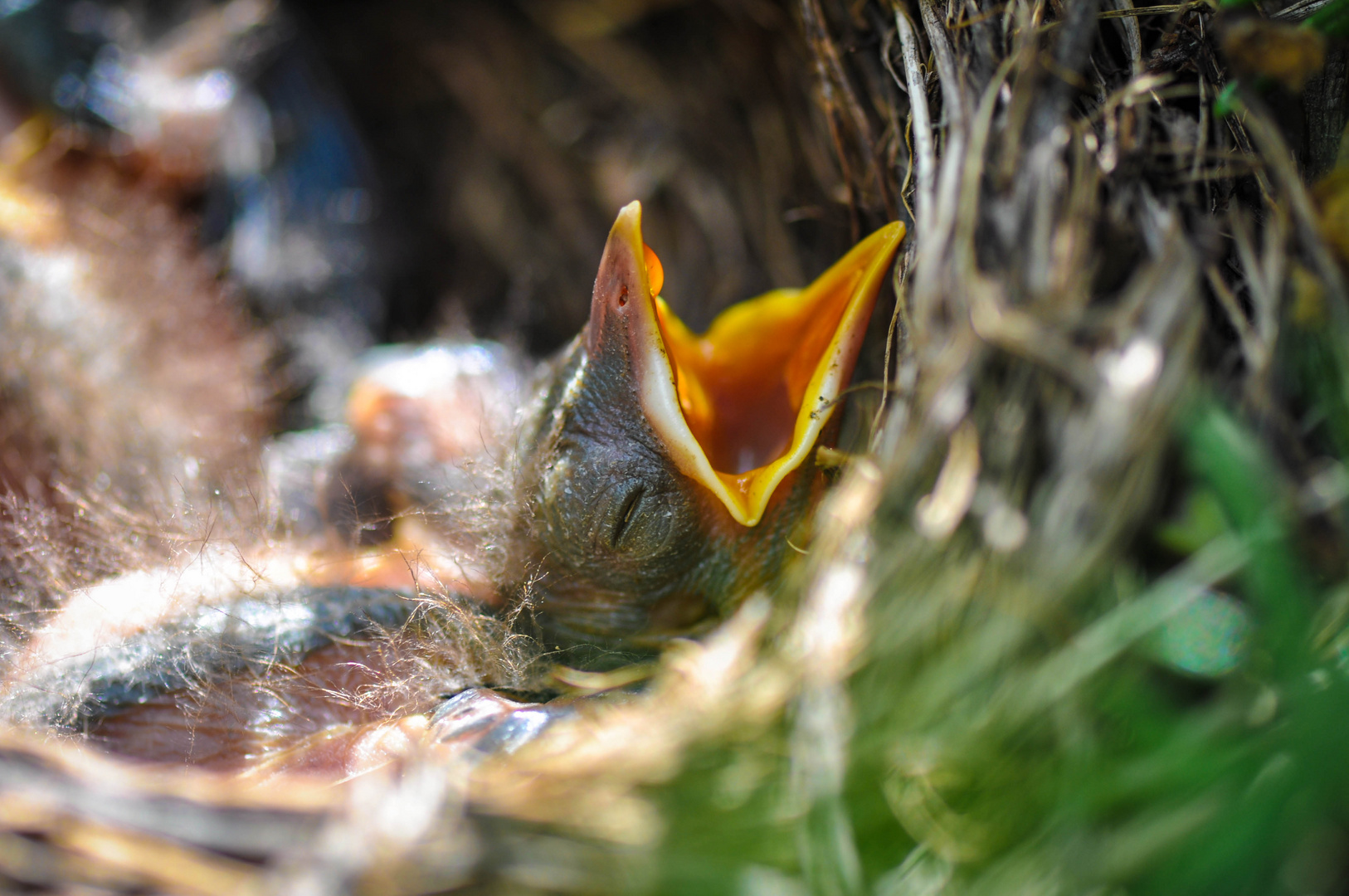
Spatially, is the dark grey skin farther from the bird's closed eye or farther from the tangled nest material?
the tangled nest material

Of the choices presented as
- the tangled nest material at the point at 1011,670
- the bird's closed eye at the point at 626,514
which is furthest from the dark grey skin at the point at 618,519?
the tangled nest material at the point at 1011,670

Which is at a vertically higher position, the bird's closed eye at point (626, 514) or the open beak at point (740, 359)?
the open beak at point (740, 359)

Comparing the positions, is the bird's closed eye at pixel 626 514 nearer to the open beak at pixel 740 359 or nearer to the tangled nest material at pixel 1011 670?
the open beak at pixel 740 359

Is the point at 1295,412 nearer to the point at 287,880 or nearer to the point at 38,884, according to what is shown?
the point at 287,880

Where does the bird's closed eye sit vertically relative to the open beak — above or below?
below

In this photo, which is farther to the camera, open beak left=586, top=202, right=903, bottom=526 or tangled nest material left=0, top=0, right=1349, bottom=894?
open beak left=586, top=202, right=903, bottom=526

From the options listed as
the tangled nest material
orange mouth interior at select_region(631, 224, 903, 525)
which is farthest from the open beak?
the tangled nest material
